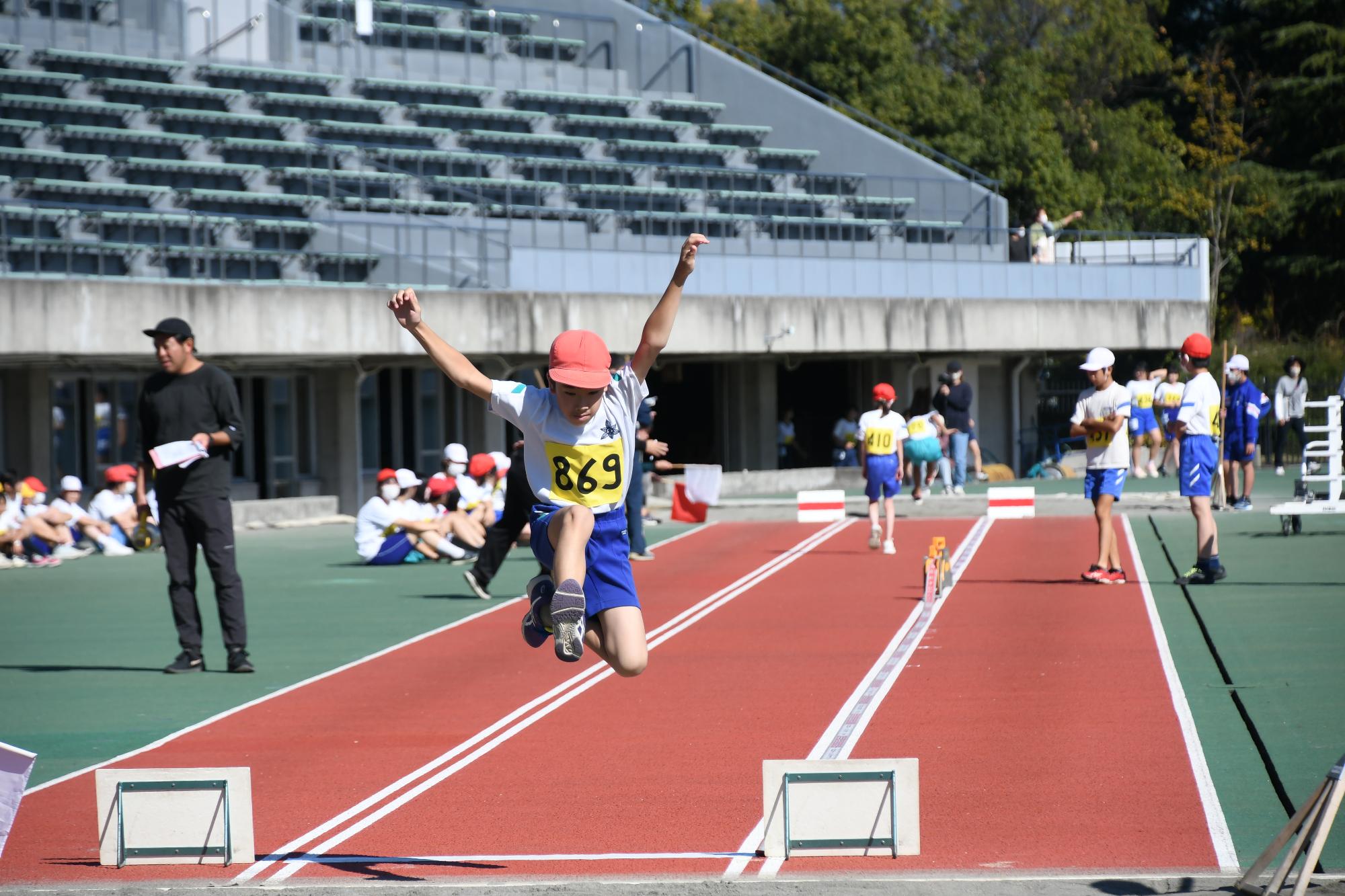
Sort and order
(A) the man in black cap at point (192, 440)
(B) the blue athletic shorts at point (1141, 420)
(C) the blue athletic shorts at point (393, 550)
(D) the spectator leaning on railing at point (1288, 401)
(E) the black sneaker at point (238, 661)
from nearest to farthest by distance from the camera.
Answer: (A) the man in black cap at point (192, 440) → (E) the black sneaker at point (238, 661) → (C) the blue athletic shorts at point (393, 550) → (B) the blue athletic shorts at point (1141, 420) → (D) the spectator leaning on railing at point (1288, 401)

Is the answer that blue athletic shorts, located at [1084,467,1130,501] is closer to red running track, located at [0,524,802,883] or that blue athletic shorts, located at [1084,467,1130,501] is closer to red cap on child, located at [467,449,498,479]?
red running track, located at [0,524,802,883]

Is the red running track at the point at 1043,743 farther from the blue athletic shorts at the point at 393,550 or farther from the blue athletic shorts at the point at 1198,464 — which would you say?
the blue athletic shorts at the point at 393,550

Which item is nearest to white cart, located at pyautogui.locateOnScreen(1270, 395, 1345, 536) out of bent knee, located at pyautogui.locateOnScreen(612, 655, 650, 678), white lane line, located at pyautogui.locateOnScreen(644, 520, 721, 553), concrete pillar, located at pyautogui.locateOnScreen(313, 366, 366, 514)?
white lane line, located at pyautogui.locateOnScreen(644, 520, 721, 553)

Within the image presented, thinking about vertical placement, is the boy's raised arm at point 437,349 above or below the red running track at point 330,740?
above

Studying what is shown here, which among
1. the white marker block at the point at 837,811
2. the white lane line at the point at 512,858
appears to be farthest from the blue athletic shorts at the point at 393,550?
the white marker block at the point at 837,811

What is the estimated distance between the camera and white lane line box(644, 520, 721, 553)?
22078 mm

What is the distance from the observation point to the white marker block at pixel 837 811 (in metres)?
6.73

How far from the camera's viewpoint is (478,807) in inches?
307

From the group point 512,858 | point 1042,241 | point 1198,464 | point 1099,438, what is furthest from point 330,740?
point 1042,241

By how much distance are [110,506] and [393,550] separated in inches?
195

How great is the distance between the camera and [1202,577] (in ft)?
51.4

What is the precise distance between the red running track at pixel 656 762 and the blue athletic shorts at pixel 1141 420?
43.0 feet

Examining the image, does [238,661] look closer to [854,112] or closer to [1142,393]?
[1142,393]

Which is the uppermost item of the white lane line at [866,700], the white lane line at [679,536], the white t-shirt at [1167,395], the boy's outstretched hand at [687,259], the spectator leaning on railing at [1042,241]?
the spectator leaning on railing at [1042,241]
